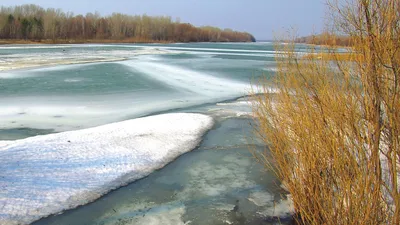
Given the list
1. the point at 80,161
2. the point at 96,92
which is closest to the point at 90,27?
the point at 96,92

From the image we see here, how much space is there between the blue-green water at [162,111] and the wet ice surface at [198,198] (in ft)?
0.04

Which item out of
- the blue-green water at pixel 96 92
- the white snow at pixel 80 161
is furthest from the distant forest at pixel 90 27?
the white snow at pixel 80 161

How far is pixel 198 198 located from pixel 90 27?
7203cm

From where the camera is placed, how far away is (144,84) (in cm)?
1384

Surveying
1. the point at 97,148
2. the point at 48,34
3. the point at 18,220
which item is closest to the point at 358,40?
the point at 18,220

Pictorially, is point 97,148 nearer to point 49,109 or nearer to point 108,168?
point 108,168

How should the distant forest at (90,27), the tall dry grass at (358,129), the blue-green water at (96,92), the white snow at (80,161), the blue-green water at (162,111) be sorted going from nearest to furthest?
the tall dry grass at (358,129)
the blue-green water at (162,111)
the white snow at (80,161)
the blue-green water at (96,92)
the distant forest at (90,27)

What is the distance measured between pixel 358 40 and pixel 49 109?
8379 mm

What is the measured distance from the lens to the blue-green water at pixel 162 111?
4.20 metres

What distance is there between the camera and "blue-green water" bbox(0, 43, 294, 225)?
420 cm

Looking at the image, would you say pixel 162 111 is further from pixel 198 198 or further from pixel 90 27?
pixel 90 27

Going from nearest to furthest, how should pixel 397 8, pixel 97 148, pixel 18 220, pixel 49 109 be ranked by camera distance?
pixel 397 8 < pixel 18 220 < pixel 97 148 < pixel 49 109

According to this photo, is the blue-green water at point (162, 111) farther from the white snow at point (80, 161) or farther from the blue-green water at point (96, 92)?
the white snow at point (80, 161)

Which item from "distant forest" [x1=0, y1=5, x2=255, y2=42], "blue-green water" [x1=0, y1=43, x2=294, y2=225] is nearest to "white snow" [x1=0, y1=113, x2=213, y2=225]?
"blue-green water" [x1=0, y1=43, x2=294, y2=225]
